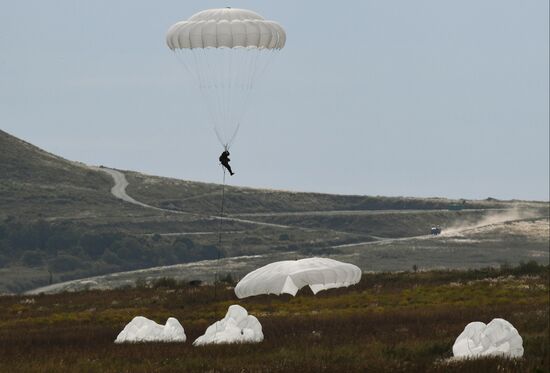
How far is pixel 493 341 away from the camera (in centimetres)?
2727

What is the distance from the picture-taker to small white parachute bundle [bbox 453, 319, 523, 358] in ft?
88.5

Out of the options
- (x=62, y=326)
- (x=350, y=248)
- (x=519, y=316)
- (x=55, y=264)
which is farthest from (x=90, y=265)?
(x=519, y=316)

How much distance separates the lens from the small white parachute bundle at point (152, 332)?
37253mm

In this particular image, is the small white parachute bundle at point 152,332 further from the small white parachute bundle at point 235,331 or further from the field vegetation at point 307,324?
the small white parachute bundle at point 235,331

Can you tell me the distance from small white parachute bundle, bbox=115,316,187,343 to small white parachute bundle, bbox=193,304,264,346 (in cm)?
199

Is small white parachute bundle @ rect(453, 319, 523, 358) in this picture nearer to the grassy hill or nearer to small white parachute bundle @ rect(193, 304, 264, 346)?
small white parachute bundle @ rect(193, 304, 264, 346)

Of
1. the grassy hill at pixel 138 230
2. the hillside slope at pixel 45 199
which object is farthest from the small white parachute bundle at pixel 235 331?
the hillside slope at pixel 45 199

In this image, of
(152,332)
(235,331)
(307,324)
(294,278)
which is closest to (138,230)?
(294,278)

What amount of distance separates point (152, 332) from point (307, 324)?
6714mm

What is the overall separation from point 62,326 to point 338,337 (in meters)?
17.9

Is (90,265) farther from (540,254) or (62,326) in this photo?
(62,326)

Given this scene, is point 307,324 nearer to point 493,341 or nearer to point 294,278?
point 493,341

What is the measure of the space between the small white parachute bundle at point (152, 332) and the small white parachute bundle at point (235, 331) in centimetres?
199

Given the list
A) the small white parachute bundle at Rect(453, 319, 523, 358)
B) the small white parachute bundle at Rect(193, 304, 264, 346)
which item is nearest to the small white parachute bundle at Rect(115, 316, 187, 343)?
→ the small white parachute bundle at Rect(193, 304, 264, 346)
